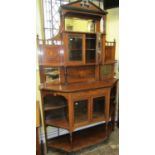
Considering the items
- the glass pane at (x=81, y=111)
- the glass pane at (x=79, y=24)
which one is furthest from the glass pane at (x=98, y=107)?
the glass pane at (x=79, y=24)

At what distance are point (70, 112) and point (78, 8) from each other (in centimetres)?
132

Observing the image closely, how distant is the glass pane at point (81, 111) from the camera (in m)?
2.05

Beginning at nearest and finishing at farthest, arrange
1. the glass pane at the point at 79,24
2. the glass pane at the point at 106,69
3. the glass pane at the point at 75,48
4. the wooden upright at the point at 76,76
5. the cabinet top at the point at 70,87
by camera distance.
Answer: the cabinet top at the point at 70,87 < the wooden upright at the point at 76,76 < the glass pane at the point at 75,48 < the glass pane at the point at 79,24 < the glass pane at the point at 106,69

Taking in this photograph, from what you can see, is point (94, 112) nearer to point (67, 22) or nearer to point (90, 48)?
point (90, 48)

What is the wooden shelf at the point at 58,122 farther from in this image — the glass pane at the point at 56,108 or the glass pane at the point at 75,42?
the glass pane at the point at 75,42

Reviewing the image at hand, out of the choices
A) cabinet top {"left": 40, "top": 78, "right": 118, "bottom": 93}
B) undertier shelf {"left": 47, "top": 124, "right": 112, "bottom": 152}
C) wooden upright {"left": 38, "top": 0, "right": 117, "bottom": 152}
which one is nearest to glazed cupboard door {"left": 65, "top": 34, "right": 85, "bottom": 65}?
wooden upright {"left": 38, "top": 0, "right": 117, "bottom": 152}

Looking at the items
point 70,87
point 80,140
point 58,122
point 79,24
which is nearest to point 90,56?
point 79,24

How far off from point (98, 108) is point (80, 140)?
515mm

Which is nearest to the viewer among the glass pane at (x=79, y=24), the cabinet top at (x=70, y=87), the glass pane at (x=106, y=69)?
the cabinet top at (x=70, y=87)

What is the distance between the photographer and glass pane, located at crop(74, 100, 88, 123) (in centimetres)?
205

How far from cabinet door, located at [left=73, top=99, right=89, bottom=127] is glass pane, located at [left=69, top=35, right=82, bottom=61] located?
0.58 metres

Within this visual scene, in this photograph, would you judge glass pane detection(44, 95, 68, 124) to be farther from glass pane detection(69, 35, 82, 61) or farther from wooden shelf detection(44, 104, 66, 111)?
glass pane detection(69, 35, 82, 61)

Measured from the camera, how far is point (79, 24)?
2.35 metres

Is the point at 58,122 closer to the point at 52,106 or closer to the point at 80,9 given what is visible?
the point at 52,106
